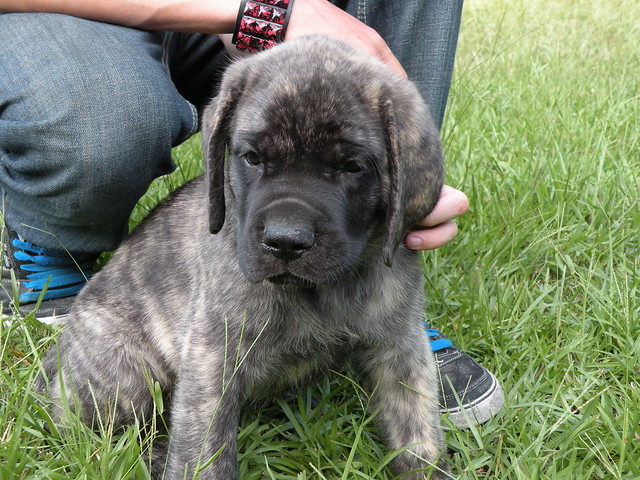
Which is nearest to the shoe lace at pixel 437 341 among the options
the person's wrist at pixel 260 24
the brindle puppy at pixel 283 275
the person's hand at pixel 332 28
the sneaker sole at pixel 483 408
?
the sneaker sole at pixel 483 408

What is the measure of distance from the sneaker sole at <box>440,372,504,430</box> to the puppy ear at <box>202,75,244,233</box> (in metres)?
1.32

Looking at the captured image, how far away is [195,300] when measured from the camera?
2.95 meters

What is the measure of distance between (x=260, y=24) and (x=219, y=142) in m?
0.78

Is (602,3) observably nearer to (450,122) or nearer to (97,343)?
(450,122)

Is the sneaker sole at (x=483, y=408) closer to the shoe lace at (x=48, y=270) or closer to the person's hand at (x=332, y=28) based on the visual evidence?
the person's hand at (x=332, y=28)

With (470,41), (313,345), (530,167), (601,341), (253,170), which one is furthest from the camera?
(470,41)

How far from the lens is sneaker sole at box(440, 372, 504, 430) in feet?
10.3

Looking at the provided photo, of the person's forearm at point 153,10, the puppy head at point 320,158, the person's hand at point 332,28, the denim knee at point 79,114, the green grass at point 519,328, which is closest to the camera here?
the puppy head at point 320,158

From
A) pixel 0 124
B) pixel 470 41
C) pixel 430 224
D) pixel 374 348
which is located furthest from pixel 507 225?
pixel 470 41

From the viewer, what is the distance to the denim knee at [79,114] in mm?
3250

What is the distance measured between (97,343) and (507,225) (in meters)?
2.43

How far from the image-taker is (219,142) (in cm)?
276

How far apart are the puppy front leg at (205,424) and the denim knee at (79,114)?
1110 mm

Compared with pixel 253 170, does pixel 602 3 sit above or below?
below
